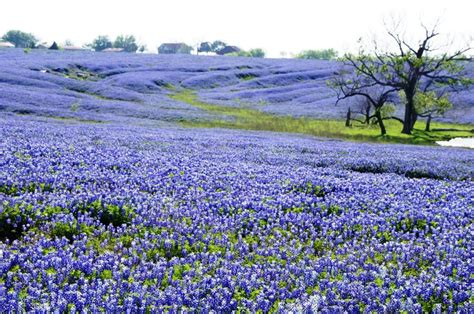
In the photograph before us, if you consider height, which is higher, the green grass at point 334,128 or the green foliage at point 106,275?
the green foliage at point 106,275

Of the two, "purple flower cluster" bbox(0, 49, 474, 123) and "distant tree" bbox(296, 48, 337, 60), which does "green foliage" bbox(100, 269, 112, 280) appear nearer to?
"purple flower cluster" bbox(0, 49, 474, 123)

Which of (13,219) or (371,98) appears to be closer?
(13,219)

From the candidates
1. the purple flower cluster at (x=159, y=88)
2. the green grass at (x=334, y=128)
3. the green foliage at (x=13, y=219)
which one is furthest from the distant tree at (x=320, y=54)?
the green foliage at (x=13, y=219)

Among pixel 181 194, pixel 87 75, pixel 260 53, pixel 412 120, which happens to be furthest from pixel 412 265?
pixel 260 53

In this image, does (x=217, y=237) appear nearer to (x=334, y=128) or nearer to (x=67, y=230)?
(x=67, y=230)

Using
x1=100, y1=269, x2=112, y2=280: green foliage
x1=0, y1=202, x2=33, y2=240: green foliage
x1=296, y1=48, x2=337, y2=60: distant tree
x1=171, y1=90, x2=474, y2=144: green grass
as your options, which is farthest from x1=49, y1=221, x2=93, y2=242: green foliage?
x1=296, y1=48, x2=337, y2=60: distant tree

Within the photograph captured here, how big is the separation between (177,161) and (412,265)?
7.18 meters

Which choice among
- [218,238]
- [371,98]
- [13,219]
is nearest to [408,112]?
[371,98]

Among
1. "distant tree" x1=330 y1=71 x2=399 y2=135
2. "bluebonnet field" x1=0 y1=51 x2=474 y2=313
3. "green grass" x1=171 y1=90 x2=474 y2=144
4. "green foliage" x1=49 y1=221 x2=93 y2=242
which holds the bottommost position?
"green grass" x1=171 y1=90 x2=474 y2=144

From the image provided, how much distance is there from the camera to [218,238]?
668cm

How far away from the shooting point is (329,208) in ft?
28.8

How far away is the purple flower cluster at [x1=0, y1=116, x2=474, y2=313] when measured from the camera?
4820 mm

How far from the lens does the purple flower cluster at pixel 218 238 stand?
4820 millimetres

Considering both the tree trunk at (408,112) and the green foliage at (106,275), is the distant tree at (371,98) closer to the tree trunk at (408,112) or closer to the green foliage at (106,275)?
the tree trunk at (408,112)
